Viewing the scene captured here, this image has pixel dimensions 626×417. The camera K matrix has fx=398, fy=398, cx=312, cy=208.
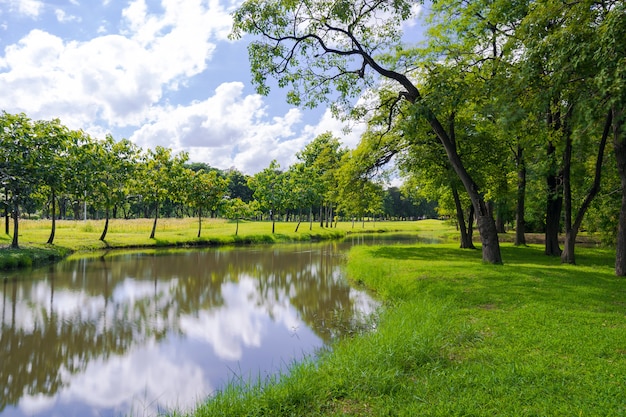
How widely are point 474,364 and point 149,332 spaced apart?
7633 millimetres

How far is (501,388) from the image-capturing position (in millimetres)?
4895

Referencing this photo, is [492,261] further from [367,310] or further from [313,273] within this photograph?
[313,273]

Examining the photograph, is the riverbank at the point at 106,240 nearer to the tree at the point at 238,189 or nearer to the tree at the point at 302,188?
the tree at the point at 302,188

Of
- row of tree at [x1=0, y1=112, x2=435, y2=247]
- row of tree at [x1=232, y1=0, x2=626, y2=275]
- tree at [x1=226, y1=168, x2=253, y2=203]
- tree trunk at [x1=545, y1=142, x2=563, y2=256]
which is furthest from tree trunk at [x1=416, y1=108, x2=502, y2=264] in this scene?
tree at [x1=226, y1=168, x2=253, y2=203]

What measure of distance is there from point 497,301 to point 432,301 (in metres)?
1.51

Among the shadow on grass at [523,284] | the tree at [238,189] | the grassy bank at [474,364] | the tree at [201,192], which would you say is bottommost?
the grassy bank at [474,364]

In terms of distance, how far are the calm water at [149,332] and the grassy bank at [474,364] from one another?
120 centimetres

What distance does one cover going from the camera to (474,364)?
573cm

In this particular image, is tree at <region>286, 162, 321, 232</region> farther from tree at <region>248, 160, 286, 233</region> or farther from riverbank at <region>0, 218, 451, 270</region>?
riverbank at <region>0, 218, 451, 270</region>

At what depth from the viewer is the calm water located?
21.8ft

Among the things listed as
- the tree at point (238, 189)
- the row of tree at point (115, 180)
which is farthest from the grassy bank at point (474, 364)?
the tree at point (238, 189)

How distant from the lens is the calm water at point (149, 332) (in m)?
6.66

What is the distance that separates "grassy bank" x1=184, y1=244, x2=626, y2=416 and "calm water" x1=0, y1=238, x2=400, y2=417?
1.20 meters

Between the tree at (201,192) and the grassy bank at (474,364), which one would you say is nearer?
the grassy bank at (474,364)
